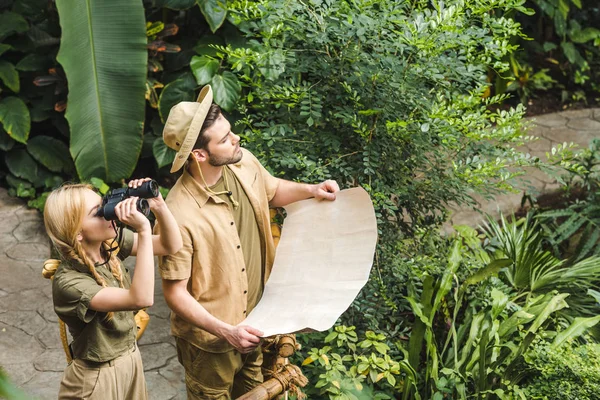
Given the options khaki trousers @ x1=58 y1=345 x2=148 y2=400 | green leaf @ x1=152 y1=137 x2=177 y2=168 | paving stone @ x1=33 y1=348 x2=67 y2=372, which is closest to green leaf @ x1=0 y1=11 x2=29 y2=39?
green leaf @ x1=152 y1=137 x2=177 y2=168

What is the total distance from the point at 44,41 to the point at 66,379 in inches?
151

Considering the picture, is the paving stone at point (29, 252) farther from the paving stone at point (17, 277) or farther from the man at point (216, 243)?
the man at point (216, 243)

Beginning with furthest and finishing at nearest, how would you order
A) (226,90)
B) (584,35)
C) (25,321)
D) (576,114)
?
(584,35) → (576,114) → (226,90) → (25,321)

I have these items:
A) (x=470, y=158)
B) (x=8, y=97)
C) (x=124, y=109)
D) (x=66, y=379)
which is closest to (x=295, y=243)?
(x=66, y=379)

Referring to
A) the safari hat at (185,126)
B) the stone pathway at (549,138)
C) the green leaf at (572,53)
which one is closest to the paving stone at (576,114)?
the stone pathway at (549,138)

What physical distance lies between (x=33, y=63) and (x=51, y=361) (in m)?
2.48

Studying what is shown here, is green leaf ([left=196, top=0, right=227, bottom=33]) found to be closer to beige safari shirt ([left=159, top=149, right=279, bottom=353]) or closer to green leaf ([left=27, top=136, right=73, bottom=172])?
green leaf ([left=27, top=136, right=73, bottom=172])

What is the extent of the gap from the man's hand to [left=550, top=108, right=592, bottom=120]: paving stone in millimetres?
5382

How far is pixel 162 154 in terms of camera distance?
527cm

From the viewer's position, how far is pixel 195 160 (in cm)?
251

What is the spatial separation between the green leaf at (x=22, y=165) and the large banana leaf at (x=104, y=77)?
1021 mm

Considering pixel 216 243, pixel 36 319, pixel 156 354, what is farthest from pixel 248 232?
pixel 36 319

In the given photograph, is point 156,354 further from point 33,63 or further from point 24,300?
point 33,63

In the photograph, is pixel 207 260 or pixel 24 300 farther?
pixel 24 300
